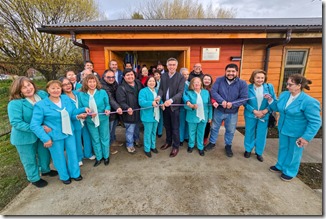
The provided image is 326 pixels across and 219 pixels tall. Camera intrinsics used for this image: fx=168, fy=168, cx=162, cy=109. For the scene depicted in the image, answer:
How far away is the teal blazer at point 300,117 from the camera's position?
220cm

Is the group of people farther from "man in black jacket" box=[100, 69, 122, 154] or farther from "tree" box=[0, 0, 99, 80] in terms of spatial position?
"tree" box=[0, 0, 99, 80]

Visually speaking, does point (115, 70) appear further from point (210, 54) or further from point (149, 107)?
point (210, 54)

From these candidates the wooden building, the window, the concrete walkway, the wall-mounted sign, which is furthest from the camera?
the window

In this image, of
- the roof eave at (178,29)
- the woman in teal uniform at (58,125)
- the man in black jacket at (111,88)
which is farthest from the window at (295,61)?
the woman in teal uniform at (58,125)

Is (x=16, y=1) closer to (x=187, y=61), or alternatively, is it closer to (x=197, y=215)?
(x=187, y=61)

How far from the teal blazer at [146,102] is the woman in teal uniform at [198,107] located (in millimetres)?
663

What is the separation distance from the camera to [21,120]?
6.98 feet

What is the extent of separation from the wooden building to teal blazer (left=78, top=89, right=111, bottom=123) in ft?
6.87

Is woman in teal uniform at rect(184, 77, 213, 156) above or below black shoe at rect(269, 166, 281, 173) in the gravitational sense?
above

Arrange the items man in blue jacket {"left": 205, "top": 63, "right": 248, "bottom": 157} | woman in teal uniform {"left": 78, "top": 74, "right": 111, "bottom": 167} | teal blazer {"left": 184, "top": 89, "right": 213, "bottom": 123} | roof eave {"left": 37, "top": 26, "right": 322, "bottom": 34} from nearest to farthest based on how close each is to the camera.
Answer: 1. woman in teal uniform {"left": 78, "top": 74, "right": 111, "bottom": 167}
2. man in blue jacket {"left": 205, "top": 63, "right": 248, "bottom": 157}
3. teal blazer {"left": 184, "top": 89, "right": 213, "bottom": 123}
4. roof eave {"left": 37, "top": 26, "right": 322, "bottom": 34}

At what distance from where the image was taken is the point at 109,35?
Answer: 13.8ft

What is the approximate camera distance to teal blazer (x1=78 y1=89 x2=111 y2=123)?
2.73 meters

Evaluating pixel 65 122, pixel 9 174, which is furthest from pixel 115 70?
pixel 9 174

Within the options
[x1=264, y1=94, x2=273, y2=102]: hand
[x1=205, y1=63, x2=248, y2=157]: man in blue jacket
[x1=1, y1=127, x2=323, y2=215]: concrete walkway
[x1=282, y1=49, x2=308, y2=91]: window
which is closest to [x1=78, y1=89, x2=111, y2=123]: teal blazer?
[x1=1, y1=127, x2=323, y2=215]: concrete walkway
